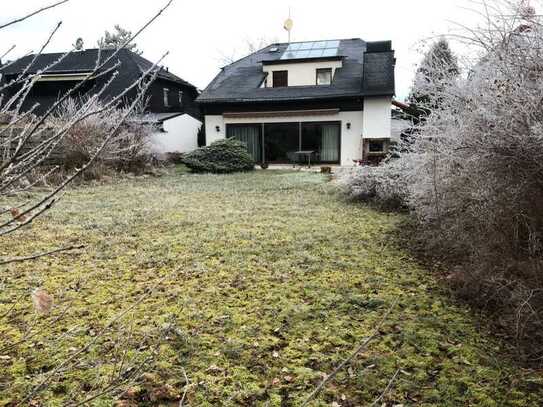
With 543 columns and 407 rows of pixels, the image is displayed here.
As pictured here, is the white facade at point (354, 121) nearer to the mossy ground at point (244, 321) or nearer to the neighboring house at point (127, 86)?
the neighboring house at point (127, 86)

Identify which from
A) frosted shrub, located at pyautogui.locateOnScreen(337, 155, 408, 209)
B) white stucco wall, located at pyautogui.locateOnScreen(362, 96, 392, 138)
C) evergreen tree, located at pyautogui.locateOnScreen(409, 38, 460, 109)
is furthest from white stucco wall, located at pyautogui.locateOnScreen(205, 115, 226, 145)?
evergreen tree, located at pyautogui.locateOnScreen(409, 38, 460, 109)

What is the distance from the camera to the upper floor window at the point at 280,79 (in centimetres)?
2064

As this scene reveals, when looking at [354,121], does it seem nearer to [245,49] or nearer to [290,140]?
[290,140]

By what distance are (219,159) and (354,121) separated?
21.2 ft

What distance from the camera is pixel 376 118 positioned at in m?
18.5

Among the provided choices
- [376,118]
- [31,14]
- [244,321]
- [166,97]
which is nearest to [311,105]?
[376,118]

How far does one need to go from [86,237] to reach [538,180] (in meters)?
5.56

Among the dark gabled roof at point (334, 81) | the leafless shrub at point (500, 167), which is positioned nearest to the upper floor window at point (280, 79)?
the dark gabled roof at point (334, 81)

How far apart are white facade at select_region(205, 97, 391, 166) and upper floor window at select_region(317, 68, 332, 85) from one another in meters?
2.04

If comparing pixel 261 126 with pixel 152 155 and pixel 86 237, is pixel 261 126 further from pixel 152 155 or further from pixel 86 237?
pixel 86 237

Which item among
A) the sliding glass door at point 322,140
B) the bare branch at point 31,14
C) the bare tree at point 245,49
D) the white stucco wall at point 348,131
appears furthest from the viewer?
the bare tree at point 245,49

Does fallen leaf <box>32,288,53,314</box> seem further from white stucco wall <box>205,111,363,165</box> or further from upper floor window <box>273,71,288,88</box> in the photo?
upper floor window <box>273,71,288,88</box>

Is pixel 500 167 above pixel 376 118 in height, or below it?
below

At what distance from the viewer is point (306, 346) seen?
3.17 m
